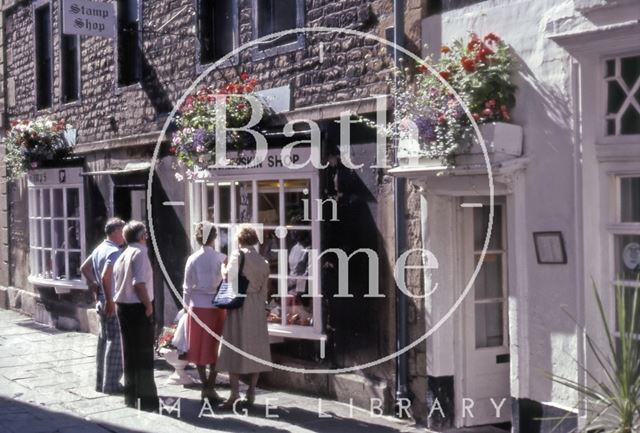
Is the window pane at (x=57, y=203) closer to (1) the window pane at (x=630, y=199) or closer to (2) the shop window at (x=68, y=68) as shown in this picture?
(2) the shop window at (x=68, y=68)

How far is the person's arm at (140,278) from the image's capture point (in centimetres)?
866

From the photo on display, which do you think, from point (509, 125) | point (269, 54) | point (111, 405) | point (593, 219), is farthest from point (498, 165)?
point (111, 405)

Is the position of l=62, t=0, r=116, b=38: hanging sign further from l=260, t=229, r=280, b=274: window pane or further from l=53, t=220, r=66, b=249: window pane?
l=260, t=229, r=280, b=274: window pane

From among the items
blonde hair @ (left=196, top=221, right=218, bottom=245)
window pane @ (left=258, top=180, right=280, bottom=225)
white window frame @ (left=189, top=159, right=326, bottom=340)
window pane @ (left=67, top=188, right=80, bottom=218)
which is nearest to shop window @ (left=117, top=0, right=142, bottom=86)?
window pane @ (left=67, top=188, right=80, bottom=218)

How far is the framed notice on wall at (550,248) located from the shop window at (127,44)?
761 centimetres

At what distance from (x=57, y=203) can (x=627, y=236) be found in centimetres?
1053

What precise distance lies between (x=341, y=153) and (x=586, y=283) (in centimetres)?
315

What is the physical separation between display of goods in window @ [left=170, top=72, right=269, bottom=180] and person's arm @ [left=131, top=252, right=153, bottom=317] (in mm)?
1644

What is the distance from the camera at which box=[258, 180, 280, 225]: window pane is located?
32.1ft

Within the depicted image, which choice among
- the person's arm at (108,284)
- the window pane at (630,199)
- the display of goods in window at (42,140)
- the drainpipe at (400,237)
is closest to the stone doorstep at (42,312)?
the display of goods in window at (42,140)

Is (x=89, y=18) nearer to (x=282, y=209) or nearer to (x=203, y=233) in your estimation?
(x=282, y=209)

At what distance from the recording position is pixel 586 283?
21.4 ft

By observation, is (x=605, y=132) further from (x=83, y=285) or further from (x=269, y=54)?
(x=83, y=285)

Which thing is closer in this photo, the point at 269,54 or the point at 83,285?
the point at 269,54
